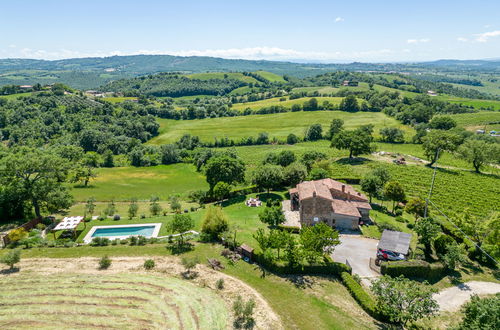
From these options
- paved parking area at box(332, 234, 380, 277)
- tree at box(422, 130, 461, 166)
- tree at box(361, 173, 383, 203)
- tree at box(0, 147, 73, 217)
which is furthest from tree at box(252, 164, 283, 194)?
tree at box(422, 130, 461, 166)

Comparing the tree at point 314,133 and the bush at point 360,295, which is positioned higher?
the bush at point 360,295

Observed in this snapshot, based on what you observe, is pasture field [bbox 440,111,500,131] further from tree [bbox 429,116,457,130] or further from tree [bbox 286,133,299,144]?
tree [bbox 286,133,299,144]

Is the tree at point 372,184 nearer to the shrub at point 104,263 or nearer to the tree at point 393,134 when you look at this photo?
the shrub at point 104,263

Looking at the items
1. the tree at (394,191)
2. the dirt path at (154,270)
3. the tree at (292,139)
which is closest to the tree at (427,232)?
the tree at (394,191)

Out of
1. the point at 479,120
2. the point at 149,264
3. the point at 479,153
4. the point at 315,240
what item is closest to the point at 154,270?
the point at 149,264

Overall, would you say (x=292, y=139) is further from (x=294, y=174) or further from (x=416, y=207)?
(x=416, y=207)

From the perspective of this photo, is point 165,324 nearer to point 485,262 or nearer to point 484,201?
point 485,262
